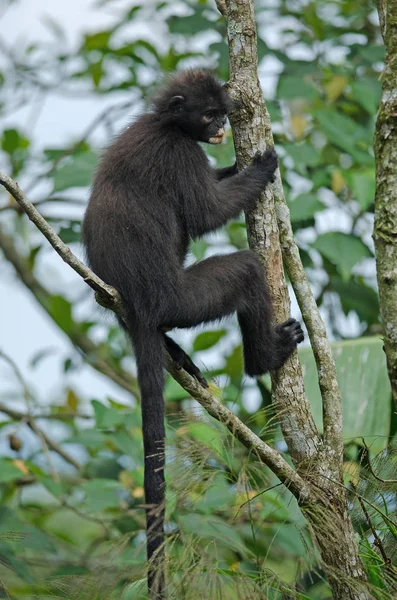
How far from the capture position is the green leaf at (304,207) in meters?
5.35

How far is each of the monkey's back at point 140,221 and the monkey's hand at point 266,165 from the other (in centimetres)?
50

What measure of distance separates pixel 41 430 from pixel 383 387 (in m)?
2.60

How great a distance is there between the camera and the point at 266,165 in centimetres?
394

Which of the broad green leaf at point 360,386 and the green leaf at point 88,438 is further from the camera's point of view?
the green leaf at point 88,438

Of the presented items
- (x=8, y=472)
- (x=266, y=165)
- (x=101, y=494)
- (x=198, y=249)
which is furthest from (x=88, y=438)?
(x=266, y=165)

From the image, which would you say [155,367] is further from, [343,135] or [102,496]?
[343,135]

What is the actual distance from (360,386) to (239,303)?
4.48ft

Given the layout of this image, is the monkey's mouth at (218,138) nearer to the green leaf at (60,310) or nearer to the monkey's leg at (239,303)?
the monkey's leg at (239,303)

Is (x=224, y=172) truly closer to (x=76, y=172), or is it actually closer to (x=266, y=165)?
(x=266, y=165)

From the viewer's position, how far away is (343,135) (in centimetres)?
561

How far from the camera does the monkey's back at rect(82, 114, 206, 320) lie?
3.96m

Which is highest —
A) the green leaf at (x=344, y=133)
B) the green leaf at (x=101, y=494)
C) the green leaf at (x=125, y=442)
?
the green leaf at (x=344, y=133)

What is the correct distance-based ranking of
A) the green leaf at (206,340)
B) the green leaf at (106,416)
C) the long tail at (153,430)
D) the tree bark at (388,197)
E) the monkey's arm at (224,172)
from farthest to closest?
the green leaf at (206,340) → the green leaf at (106,416) → the monkey's arm at (224,172) → the tree bark at (388,197) → the long tail at (153,430)

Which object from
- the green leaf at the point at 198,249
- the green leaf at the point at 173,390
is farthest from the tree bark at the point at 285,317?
the green leaf at the point at 173,390
